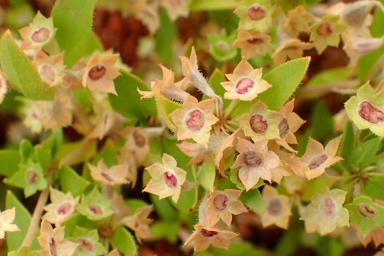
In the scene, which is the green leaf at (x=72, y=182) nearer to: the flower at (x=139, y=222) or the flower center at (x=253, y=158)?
the flower at (x=139, y=222)

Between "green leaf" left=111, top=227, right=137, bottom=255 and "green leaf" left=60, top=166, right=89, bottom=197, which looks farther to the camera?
"green leaf" left=60, top=166, right=89, bottom=197

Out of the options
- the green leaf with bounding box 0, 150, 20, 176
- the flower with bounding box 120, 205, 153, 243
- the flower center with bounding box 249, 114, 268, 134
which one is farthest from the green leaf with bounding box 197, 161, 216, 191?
the green leaf with bounding box 0, 150, 20, 176

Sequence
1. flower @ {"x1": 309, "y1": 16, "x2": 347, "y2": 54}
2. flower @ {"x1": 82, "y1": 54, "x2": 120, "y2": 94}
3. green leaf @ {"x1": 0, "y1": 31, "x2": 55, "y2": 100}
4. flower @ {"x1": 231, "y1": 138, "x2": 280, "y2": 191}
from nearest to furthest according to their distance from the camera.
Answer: flower @ {"x1": 231, "y1": 138, "x2": 280, "y2": 191} → green leaf @ {"x1": 0, "y1": 31, "x2": 55, "y2": 100} → flower @ {"x1": 82, "y1": 54, "x2": 120, "y2": 94} → flower @ {"x1": 309, "y1": 16, "x2": 347, "y2": 54}

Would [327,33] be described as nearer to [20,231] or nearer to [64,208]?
[64,208]

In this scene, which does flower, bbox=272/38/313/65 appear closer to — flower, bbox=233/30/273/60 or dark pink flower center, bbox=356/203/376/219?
flower, bbox=233/30/273/60

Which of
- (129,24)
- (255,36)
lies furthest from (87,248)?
(129,24)

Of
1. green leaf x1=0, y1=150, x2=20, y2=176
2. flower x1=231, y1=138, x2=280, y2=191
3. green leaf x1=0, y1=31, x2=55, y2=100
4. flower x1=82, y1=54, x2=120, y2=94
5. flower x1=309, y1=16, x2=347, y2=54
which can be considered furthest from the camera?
green leaf x1=0, y1=150, x2=20, y2=176

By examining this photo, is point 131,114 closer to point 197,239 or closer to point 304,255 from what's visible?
point 197,239

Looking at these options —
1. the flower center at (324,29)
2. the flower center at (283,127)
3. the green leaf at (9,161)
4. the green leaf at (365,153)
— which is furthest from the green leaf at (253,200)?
the green leaf at (9,161)
